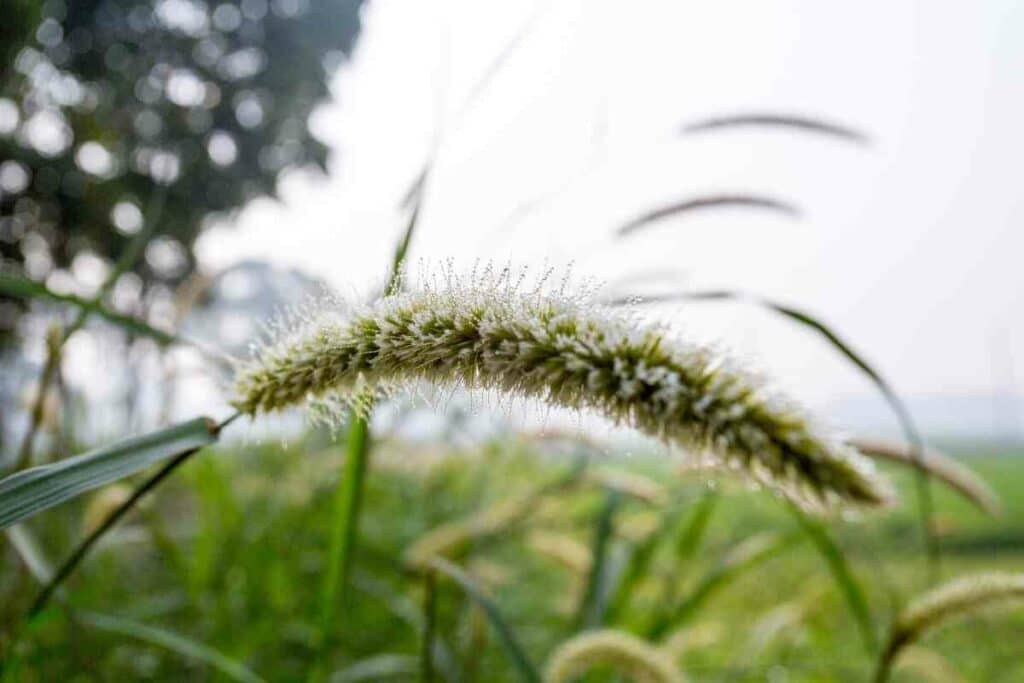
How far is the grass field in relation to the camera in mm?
1045

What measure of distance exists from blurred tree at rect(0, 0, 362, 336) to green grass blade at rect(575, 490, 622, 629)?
63cm

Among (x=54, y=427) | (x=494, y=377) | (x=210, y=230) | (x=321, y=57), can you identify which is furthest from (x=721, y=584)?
(x=210, y=230)

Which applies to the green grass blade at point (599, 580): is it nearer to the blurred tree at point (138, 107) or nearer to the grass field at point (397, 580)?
the grass field at point (397, 580)

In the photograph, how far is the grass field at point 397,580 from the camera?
104cm

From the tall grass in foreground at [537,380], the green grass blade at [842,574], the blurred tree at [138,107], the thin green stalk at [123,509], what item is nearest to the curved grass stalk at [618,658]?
the tall grass in foreground at [537,380]

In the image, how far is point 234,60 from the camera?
8.27 ft

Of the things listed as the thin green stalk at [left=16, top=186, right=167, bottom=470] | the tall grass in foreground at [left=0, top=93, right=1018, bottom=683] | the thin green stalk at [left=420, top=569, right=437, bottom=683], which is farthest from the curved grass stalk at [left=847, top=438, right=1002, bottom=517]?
the thin green stalk at [left=16, top=186, right=167, bottom=470]

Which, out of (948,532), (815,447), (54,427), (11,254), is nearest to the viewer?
(815,447)

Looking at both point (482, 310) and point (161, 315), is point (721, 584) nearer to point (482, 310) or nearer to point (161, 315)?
point (482, 310)

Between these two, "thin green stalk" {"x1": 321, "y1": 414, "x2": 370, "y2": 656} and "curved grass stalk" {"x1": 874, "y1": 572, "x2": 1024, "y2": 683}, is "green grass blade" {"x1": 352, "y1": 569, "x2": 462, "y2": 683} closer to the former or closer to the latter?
"thin green stalk" {"x1": 321, "y1": 414, "x2": 370, "y2": 656}

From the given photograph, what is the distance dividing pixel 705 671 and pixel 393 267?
4.23 feet

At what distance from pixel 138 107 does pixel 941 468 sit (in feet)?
6.47

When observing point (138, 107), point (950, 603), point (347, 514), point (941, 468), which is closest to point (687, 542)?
point (941, 468)

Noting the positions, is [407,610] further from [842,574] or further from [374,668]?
[842,574]
